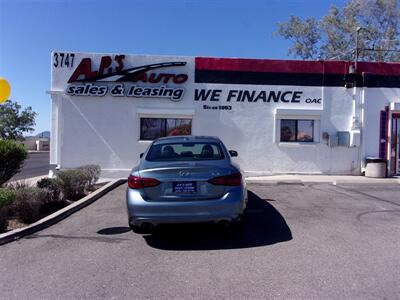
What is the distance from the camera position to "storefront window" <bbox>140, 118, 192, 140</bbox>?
585 inches

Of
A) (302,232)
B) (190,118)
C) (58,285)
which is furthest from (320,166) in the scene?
(58,285)

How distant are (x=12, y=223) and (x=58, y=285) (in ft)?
10.5

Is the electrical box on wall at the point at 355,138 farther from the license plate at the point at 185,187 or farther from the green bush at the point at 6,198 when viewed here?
the green bush at the point at 6,198

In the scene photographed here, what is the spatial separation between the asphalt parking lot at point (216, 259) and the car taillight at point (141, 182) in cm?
91

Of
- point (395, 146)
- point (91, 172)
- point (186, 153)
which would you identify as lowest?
point (91, 172)

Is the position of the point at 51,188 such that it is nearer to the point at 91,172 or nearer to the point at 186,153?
the point at 91,172

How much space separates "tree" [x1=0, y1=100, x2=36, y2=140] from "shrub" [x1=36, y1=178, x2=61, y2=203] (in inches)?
1701

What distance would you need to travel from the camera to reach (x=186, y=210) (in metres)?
5.57

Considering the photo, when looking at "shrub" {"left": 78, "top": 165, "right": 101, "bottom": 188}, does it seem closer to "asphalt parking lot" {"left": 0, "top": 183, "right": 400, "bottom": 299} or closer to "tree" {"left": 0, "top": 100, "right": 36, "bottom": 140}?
"asphalt parking lot" {"left": 0, "top": 183, "right": 400, "bottom": 299}

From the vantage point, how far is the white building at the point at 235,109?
14555 mm

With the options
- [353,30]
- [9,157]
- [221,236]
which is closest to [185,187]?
[221,236]

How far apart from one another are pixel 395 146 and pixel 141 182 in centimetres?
1289

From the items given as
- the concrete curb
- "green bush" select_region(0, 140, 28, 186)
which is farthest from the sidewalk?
"green bush" select_region(0, 140, 28, 186)

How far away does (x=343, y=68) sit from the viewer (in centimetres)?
1516
